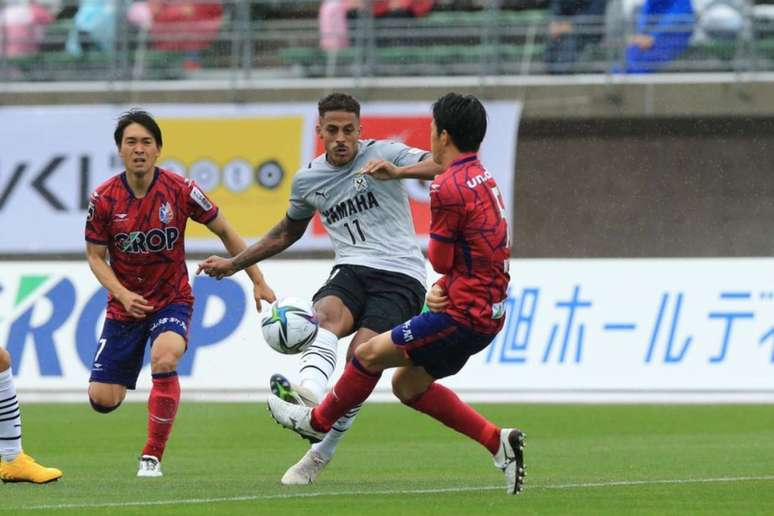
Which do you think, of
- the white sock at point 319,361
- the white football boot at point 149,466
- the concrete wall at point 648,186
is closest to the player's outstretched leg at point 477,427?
the white sock at point 319,361

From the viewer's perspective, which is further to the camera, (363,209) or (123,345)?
(123,345)

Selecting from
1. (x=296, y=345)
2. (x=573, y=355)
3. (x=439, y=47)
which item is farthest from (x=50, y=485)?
(x=439, y=47)

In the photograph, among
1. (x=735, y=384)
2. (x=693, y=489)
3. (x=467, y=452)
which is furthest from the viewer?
(x=735, y=384)

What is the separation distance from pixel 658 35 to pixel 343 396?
14641 mm

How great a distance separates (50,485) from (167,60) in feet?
50.1

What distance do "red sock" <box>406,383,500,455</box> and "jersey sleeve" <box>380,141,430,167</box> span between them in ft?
4.44

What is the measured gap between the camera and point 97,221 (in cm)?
1002

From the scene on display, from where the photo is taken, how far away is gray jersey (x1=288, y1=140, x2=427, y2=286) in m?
9.81

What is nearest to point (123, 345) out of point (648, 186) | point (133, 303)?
point (133, 303)

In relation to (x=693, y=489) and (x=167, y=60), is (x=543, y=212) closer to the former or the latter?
(x=167, y=60)

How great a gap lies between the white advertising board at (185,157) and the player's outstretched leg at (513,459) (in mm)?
14134

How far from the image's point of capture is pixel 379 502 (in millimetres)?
8328

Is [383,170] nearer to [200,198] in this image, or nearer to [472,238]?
[472,238]

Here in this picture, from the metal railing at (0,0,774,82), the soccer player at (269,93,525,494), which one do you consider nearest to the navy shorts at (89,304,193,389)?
the soccer player at (269,93,525,494)
